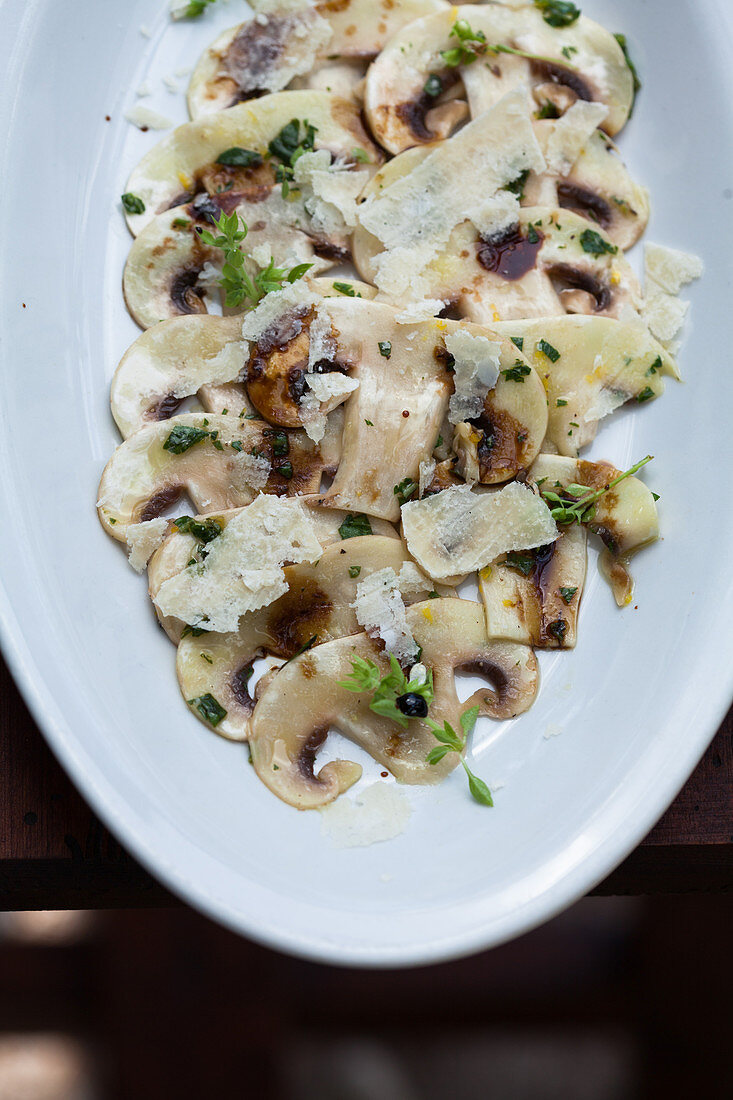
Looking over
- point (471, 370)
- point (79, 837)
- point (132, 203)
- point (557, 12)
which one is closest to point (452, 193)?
point (471, 370)

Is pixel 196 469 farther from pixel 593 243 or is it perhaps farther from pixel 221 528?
pixel 593 243

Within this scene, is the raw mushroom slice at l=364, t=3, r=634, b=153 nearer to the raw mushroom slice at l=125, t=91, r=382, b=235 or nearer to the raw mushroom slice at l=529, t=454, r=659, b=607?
the raw mushroom slice at l=125, t=91, r=382, b=235

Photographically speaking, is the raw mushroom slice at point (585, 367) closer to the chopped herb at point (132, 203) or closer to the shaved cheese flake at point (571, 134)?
the shaved cheese flake at point (571, 134)

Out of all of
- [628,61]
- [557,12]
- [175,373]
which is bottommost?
[175,373]

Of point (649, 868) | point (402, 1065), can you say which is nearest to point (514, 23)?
point (649, 868)

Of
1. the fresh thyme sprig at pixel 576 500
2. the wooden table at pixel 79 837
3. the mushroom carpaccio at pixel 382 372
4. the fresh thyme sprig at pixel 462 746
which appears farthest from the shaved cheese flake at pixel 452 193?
the wooden table at pixel 79 837
